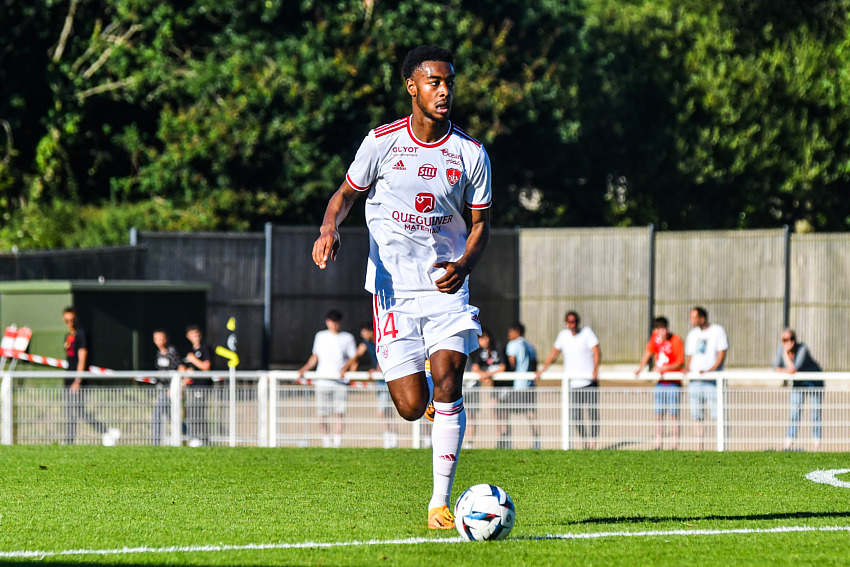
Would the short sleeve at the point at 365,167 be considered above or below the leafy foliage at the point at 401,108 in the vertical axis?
below

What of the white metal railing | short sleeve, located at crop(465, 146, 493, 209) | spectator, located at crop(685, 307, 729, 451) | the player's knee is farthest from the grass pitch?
spectator, located at crop(685, 307, 729, 451)

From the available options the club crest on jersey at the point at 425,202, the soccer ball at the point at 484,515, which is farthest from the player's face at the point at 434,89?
the soccer ball at the point at 484,515

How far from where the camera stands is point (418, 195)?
6.45 meters

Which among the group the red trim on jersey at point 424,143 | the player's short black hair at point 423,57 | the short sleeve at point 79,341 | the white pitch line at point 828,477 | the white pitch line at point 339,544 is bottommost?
the white pitch line at point 828,477

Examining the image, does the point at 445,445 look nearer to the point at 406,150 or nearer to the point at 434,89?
the point at 406,150

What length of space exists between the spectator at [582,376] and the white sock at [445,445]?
7247 mm

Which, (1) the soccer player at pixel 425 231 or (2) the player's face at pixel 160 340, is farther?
(2) the player's face at pixel 160 340

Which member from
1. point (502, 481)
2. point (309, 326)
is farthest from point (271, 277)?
point (502, 481)

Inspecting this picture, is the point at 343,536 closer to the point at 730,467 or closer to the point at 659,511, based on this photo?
the point at 659,511

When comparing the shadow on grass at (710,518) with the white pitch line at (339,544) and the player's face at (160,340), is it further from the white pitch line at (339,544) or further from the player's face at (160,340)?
the player's face at (160,340)

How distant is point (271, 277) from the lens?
2386cm

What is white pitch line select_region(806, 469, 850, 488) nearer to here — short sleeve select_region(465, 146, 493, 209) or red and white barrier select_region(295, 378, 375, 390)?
short sleeve select_region(465, 146, 493, 209)

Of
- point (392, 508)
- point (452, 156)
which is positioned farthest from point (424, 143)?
point (392, 508)

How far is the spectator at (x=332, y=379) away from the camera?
543 inches
